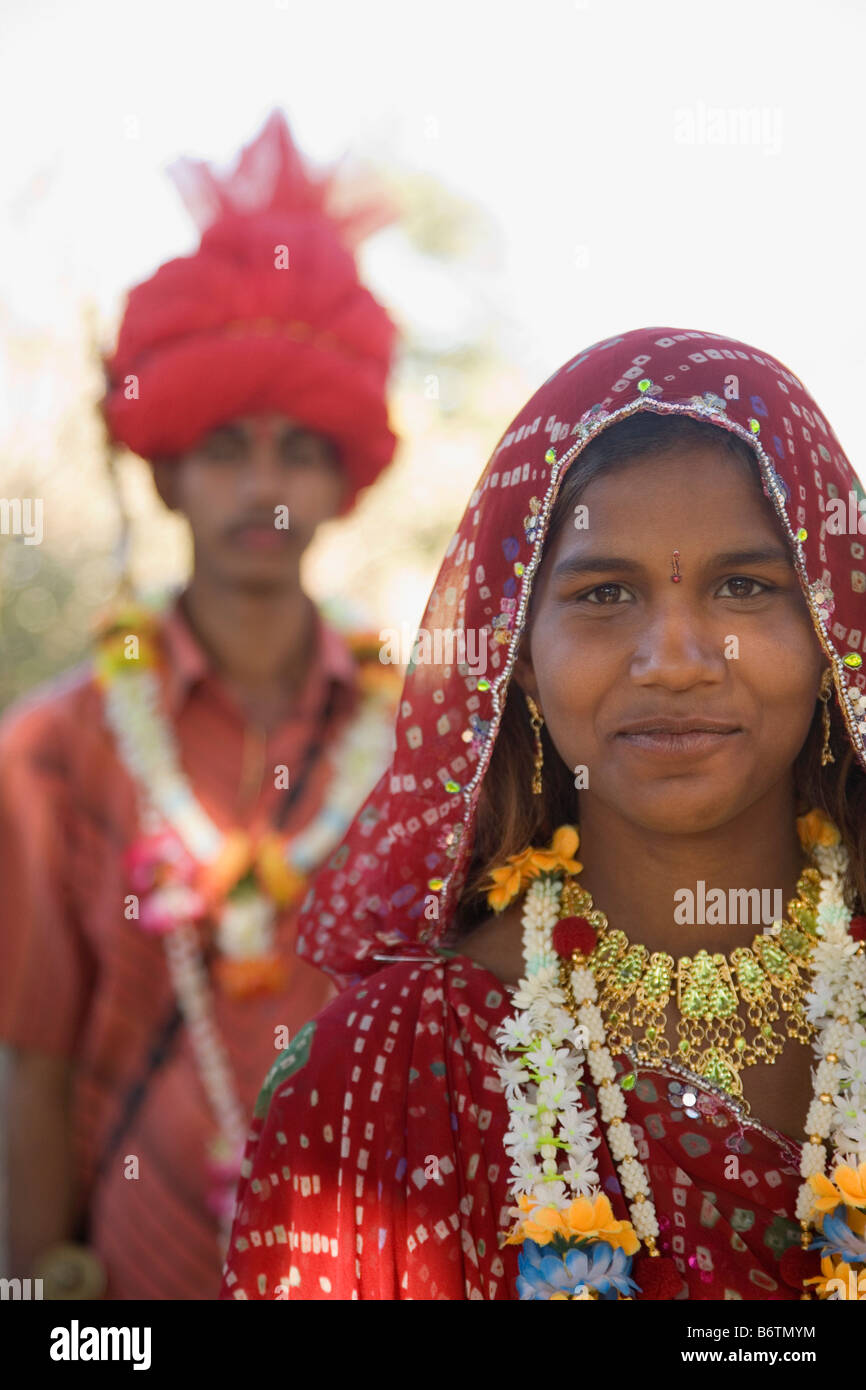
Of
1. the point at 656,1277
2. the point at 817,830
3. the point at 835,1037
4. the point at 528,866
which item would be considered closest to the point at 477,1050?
the point at 528,866

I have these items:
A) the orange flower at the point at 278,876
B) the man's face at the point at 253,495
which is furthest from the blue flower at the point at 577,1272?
the man's face at the point at 253,495

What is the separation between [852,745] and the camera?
94.0 inches

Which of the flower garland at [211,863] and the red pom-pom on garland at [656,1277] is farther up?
the flower garland at [211,863]

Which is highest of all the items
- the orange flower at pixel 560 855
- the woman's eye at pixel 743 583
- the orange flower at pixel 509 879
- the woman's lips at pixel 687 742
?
the woman's eye at pixel 743 583

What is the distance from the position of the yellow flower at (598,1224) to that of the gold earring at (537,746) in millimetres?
652

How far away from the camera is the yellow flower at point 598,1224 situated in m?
2.14

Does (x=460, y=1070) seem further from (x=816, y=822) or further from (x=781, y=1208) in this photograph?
(x=816, y=822)

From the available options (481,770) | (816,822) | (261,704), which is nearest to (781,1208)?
(816,822)

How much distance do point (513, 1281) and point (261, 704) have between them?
2907mm

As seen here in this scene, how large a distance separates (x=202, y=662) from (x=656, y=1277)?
10.1ft

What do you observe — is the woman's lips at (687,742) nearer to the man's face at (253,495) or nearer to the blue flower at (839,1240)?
the blue flower at (839,1240)

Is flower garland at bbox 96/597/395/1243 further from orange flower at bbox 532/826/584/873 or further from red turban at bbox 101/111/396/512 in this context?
orange flower at bbox 532/826/584/873

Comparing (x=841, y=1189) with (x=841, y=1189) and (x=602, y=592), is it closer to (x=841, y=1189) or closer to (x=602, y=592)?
(x=841, y=1189)

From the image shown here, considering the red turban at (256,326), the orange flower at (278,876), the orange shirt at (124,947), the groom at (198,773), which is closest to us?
the orange shirt at (124,947)
